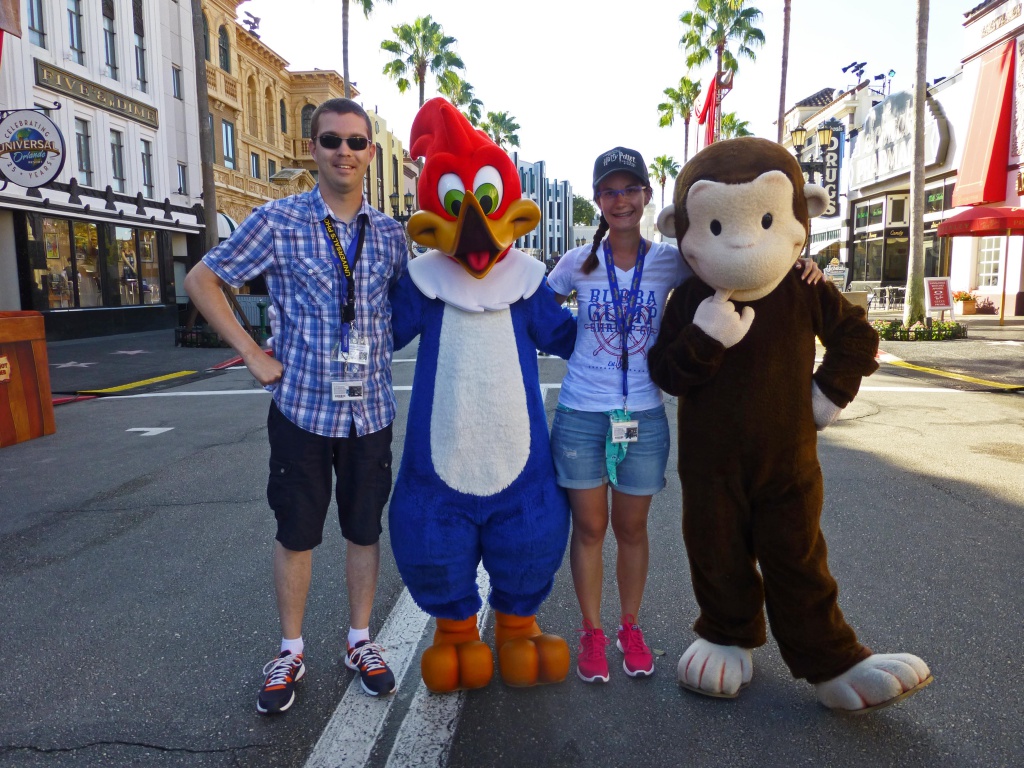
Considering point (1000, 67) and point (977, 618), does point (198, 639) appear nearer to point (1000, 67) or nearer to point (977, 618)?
point (977, 618)

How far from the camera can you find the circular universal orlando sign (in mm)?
11422

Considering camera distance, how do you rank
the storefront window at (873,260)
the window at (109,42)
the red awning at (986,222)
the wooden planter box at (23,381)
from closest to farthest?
the wooden planter box at (23,381) < the red awning at (986,222) < the window at (109,42) < the storefront window at (873,260)

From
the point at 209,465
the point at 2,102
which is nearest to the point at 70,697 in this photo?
the point at 209,465

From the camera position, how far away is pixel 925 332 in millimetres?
14461

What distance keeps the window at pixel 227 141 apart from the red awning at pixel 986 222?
2406cm

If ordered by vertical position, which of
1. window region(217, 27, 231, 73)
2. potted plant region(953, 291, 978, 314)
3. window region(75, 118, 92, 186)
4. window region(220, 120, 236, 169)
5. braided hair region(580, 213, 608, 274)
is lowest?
potted plant region(953, 291, 978, 314)

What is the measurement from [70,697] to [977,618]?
3.49 meters

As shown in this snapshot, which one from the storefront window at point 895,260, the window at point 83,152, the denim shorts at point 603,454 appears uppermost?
the window at point 83,152

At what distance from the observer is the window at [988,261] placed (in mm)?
19812

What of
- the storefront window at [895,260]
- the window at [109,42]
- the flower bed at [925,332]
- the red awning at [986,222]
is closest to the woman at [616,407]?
the flower bed at [925,332]

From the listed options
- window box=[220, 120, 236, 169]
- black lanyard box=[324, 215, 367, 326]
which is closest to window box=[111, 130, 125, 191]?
window box=[220, 120, 236, 169]

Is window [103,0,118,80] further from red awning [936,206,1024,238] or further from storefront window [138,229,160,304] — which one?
red awning [936,206,1024,238]

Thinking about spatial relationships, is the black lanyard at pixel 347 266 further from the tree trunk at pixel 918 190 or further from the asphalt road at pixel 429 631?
the tree trunk at pixel 918 190

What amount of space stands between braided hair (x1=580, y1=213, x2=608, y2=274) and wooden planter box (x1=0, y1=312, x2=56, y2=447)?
6.37 m
